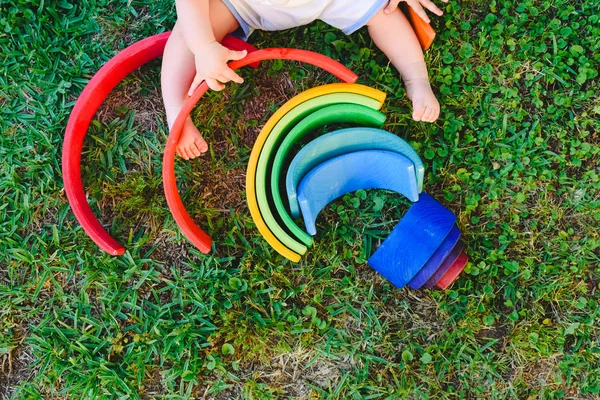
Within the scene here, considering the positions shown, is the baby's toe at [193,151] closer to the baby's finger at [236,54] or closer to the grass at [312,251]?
the grass at [312,251]

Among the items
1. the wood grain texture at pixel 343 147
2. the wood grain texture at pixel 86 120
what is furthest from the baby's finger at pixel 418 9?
the wood grain texture at pixel 86 120

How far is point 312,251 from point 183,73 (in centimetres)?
78

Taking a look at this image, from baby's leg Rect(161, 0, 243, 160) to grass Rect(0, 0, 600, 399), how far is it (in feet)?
0.40

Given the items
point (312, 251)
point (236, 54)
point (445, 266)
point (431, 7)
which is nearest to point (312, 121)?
point (236, 54)

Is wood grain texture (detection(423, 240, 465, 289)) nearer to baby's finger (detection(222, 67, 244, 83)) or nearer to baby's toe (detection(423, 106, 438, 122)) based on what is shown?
baby's toe (detection(423, 106, 438, 122))

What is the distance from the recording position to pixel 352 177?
2238 millimetres

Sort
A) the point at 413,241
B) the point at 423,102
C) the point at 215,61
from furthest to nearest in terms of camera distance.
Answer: the point at 423,102 → the point at 413,241 → the point at 215,61

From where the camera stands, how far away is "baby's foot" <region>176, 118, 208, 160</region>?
7.38 feet

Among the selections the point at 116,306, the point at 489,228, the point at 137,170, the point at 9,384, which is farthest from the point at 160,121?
the point at 489,228

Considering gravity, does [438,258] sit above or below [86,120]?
below

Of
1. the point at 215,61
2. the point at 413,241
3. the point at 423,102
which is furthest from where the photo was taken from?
the point at 423,102

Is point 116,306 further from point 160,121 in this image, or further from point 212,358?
point 160,121

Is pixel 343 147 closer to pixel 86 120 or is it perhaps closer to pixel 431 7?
pixel 431 7

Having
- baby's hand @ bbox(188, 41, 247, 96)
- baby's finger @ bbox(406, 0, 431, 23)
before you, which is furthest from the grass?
baby's hand @ bbox(188, 41, 247, 96)
